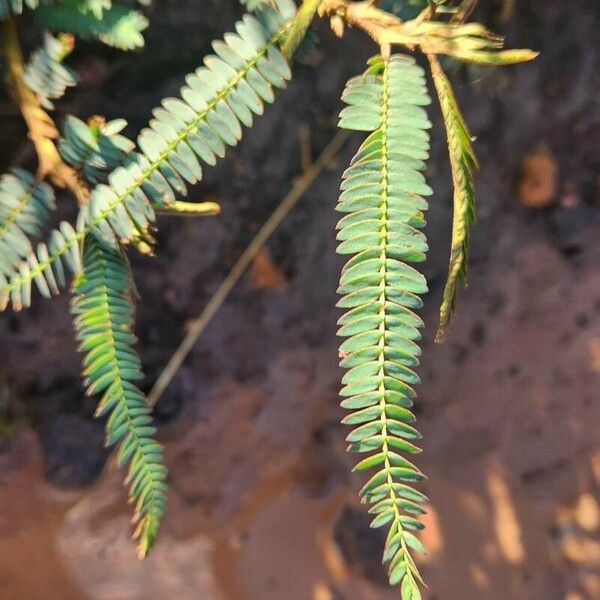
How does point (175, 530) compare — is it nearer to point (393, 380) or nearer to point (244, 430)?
point (244, 430)

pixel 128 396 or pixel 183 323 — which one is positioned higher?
pixel 128 396

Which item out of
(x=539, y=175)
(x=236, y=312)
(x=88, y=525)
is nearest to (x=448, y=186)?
(x=539, y=175)

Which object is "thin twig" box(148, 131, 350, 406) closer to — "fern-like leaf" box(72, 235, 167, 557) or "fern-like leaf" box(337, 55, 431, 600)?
"fern-like leaf" box(72, 235, 167, 557)

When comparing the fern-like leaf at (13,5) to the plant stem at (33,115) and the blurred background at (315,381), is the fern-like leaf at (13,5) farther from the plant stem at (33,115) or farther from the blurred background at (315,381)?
the blurred background at (315,381)

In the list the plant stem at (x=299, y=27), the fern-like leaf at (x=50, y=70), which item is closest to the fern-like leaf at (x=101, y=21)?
the fern-like leaf at (x=50, y=70)

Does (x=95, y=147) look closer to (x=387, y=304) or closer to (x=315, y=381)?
(x=387, y=304)

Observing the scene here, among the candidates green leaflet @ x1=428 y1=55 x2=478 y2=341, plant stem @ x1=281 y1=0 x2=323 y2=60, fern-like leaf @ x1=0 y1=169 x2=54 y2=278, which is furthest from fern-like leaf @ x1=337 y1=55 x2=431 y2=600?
fern-like leaf @ x1=0 y1=169 x2=54 y2=278

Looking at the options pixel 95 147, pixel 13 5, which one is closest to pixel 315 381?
pixel 95 147
